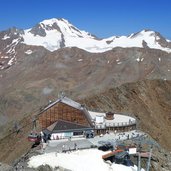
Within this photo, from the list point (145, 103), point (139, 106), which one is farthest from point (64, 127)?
point (145, 103)

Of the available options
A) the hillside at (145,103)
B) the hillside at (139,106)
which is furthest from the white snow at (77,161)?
the hillside at (145,103)

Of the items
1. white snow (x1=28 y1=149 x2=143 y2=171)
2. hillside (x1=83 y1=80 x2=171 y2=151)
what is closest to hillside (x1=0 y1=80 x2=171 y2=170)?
hillside (x1=83 y1=80 x2=171 y2=151)

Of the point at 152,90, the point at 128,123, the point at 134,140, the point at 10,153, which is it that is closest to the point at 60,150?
the point at 134,140

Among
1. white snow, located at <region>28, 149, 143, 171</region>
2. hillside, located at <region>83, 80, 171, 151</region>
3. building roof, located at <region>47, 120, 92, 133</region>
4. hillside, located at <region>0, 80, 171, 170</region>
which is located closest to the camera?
white snow, located at <region>28, 149, 143, 171</region>

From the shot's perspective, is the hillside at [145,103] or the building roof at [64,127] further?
the hillside at [145,103]

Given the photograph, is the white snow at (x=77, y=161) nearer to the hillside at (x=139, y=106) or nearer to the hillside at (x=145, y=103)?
the hillside at (x=139, y=106)

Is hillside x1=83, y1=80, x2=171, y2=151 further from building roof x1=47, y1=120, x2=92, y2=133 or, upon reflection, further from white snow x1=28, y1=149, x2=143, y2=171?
white snow x1=28, y1=149, x2=143, y2=171
